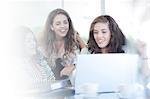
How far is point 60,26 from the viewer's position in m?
1.80

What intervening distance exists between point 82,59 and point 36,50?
424 millimetres

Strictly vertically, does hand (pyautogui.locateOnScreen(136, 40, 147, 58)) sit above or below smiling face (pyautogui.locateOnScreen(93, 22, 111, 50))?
below

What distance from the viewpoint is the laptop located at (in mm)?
1041

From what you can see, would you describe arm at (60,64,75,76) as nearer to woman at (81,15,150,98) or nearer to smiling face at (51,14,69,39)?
woman at (81,15,150,98)

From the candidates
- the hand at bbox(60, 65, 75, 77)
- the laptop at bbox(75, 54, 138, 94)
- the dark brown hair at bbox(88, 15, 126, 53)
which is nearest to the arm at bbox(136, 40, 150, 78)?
the dark brown hair at bbox(88, 15, 126, 53)

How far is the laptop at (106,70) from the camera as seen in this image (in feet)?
3.42

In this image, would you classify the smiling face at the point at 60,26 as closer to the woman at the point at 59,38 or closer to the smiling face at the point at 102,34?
the woman at the point at 59,38

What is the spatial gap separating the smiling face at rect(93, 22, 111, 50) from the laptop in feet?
1.48

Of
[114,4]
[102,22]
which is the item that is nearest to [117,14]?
[114,4]

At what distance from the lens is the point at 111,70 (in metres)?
1.04

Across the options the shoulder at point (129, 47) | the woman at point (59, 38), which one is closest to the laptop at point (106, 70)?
the shoulder at point (129, 47)

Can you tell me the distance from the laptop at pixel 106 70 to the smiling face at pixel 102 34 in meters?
0.45

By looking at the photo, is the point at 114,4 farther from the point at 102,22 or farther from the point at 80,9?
the point at 102,22

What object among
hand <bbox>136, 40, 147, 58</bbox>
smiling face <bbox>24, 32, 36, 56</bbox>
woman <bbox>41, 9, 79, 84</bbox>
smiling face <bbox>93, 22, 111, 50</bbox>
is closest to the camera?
smiling face <bbox>24, 32, 36, 56</bbox>
